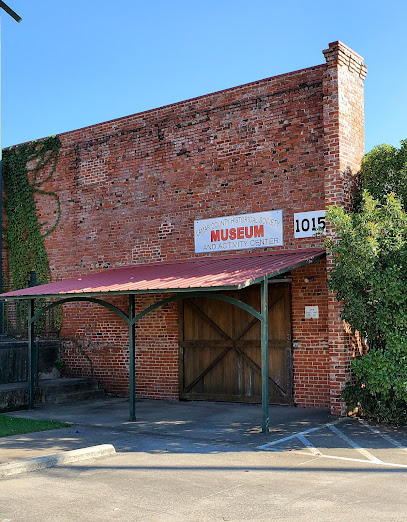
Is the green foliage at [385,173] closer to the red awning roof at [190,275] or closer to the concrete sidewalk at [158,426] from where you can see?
the red awning roof at [190,275]

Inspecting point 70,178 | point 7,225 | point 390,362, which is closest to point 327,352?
point 390,362

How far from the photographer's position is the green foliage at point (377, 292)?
9555mm

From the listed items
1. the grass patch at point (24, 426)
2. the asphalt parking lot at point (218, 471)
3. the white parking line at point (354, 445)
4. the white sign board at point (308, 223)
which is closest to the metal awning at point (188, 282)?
the white sign board at point (308, 223)

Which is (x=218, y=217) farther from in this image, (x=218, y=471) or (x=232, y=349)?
(x=218, y=471)

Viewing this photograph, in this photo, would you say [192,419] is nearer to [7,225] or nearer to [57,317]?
[57,317]

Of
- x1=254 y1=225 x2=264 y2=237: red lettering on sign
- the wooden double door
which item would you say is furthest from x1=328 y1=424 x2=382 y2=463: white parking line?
x1=254 y1=225 x2=264 y2=237: red lettering on sign

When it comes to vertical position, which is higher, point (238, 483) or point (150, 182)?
point (150, 182)

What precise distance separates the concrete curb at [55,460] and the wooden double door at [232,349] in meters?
4.70

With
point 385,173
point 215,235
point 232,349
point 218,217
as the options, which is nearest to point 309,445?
point 232,349

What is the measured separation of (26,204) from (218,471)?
1155 centimetres

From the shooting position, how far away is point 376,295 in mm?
9727

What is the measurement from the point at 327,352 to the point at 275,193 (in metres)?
3.28

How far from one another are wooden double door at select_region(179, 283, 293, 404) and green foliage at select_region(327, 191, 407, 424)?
6.91 ft

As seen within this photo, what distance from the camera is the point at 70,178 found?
16.0 meters
